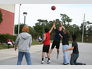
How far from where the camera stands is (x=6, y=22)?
3894 centimetres

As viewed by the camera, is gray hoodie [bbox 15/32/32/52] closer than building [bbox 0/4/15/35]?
Yes

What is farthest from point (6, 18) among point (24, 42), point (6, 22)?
point (24, 42)

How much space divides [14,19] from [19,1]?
31.7 meters

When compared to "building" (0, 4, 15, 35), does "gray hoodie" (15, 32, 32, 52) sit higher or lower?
lower

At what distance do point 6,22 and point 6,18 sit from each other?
0.66 m

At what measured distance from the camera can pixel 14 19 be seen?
42.3m

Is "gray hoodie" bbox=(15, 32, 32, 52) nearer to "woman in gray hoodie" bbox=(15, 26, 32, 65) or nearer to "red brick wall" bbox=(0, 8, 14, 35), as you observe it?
"woman in gray hoodie" bbox=(15, 26, 32, 65)

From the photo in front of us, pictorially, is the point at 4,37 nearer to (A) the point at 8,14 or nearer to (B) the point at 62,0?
(A) the point at 8,14

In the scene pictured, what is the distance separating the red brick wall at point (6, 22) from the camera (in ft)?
124

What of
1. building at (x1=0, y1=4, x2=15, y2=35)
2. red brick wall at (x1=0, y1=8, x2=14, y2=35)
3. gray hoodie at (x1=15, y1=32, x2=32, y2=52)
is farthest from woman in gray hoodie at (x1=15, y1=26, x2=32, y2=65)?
red brick wall at (x1=0, y1=8, x2=14, y2=35)

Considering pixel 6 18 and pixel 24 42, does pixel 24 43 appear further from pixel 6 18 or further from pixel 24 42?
pixel 6 18

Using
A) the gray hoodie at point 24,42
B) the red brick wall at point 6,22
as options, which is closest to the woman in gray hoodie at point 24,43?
the gray hoodie at point 24,42

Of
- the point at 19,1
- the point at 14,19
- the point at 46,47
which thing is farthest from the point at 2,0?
the point at 14,19

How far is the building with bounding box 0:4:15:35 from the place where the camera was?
1488 inches
